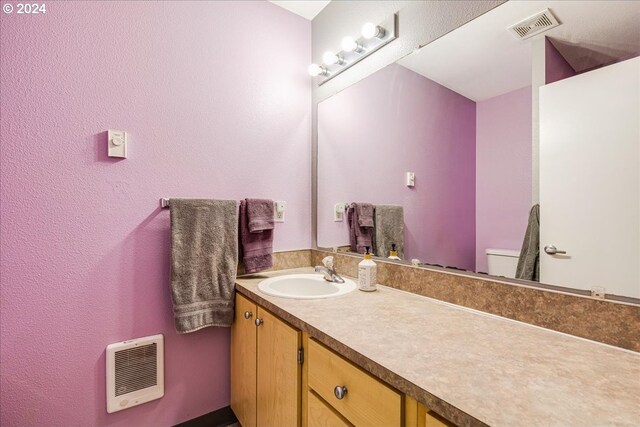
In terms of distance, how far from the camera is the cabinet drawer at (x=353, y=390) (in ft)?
2.05

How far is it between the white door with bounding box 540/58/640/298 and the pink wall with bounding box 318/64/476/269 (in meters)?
0.25

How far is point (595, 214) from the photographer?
78 centimetres

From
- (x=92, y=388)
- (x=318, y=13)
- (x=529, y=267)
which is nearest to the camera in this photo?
(x=529, y=267)

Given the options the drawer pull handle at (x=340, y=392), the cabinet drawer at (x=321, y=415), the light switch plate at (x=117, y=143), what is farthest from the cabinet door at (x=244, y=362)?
the light switch plate at (x=117, y=143)

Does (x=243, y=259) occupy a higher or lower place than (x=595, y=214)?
lower

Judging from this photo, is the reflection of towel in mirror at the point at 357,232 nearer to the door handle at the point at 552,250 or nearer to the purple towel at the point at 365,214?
the purple towel at the point at 365,214

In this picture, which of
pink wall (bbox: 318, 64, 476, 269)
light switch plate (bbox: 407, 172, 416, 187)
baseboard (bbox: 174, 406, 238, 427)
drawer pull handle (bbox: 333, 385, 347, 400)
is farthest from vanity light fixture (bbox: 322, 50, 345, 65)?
baseboard (bbox: 174, 406, 238, 427)

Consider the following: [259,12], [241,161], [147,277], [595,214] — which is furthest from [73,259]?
[595,214]

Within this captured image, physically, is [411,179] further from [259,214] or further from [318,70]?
[318,70]

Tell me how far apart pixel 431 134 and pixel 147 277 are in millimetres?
1403

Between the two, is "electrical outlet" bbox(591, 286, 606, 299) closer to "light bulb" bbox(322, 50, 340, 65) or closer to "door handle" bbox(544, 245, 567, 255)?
"door handle" bbox(544, 245, 567, 255)

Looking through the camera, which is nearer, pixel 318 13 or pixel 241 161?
pixel 241 161

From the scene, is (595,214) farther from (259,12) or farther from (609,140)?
(259,12)

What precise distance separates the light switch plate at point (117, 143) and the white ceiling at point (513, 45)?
124 centimetres
